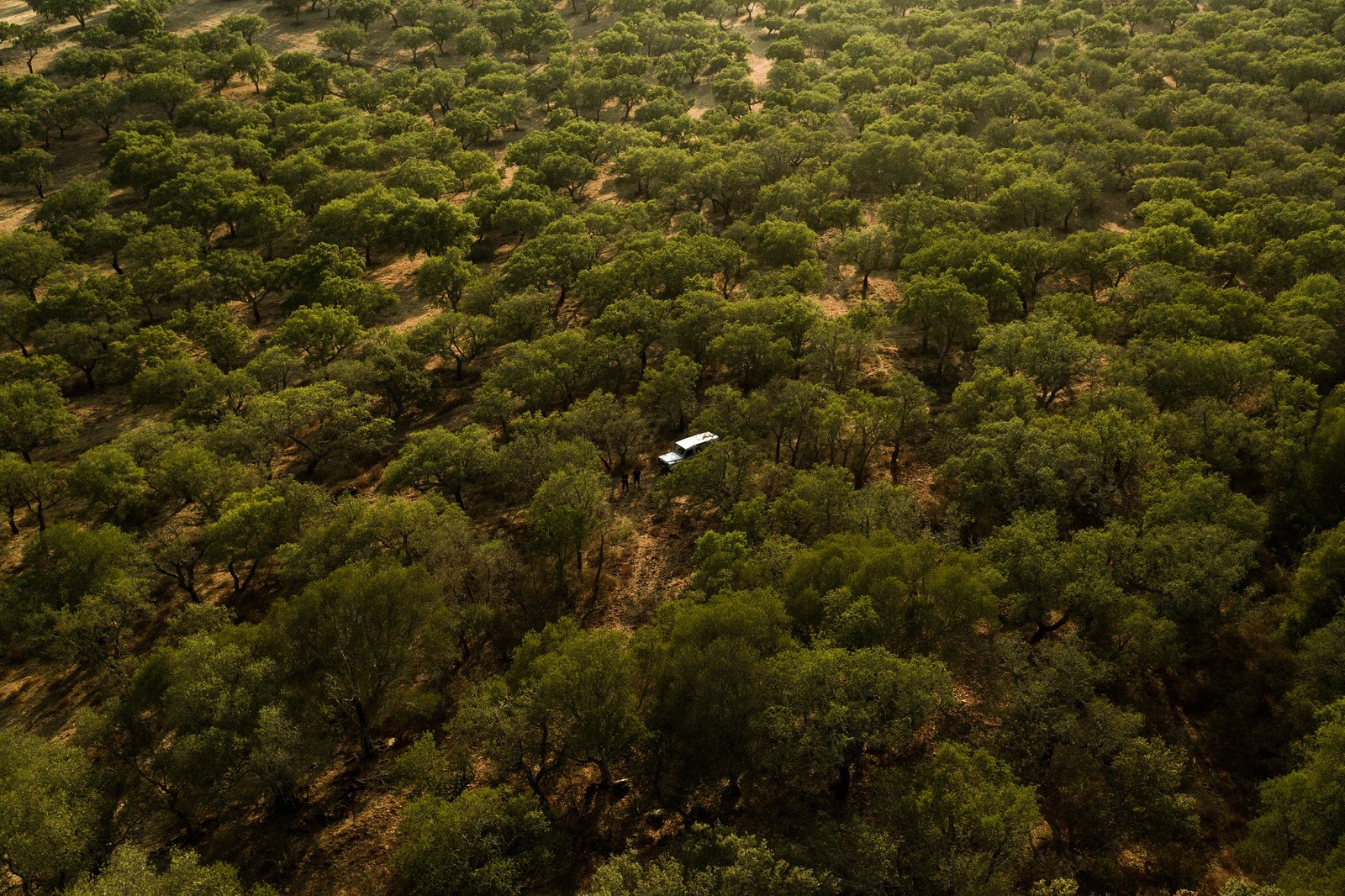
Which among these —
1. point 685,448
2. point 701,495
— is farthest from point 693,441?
point 701,495

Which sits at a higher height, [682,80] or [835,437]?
[682,80]

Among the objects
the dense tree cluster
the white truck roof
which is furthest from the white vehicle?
the dense tree cluster

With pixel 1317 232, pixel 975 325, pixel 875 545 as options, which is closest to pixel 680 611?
pixel 875 545

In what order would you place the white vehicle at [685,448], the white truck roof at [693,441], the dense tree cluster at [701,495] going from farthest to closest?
the white truck roof at [693,441] < the white vehicle at [685,448] < the dense tree cluster at [701,495]

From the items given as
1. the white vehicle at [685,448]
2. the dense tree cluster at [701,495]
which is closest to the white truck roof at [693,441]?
the white vehicle at [685,448]

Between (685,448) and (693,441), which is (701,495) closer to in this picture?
(685,448)

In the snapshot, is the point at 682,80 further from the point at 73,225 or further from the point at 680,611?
the point at 680,611

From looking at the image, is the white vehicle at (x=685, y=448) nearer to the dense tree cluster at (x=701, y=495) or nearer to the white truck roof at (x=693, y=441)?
→ the white truck roof at (x=693, y=441)
